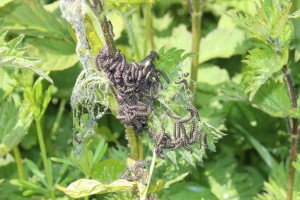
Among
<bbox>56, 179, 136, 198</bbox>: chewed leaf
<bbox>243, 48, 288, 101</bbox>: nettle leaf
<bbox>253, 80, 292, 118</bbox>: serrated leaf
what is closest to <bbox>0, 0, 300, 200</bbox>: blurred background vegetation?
<bbox>253, 80, 292, 118</bbox>: serrated leaf

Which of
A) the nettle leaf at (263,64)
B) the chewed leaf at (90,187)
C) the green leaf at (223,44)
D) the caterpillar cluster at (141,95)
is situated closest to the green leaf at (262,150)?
the green leaf at (223,44)

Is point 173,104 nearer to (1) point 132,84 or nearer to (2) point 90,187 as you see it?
(1) point 132,84

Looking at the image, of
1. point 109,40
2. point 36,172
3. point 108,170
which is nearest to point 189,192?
point 108,170

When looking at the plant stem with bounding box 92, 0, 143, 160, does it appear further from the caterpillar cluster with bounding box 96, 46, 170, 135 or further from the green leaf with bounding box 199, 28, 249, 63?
the green leaf with bounding box 199, 28, 249, 63

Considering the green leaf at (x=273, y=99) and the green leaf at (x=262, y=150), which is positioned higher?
the green leaf at (x=273, y=99)

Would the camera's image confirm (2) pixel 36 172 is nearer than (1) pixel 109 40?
No

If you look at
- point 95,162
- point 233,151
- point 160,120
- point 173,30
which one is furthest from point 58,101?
point 160,120

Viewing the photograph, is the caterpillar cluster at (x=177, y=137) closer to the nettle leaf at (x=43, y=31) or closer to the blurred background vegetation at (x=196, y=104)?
the blurred background vegetation at (x=196, y=104)

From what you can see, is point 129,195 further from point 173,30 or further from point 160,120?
point 173,30
